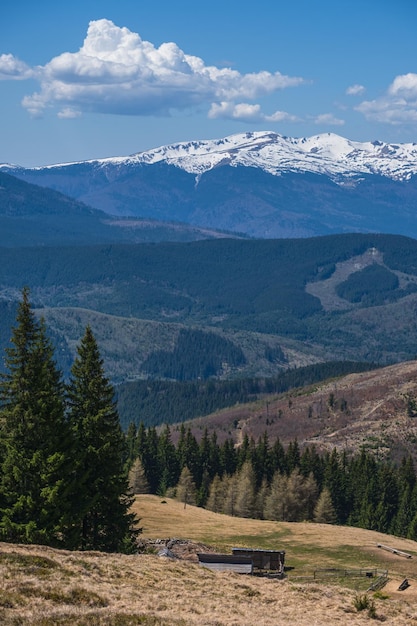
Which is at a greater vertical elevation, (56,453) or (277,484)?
(56,453)

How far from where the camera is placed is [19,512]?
48.3m

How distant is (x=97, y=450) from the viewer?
53.0 meters

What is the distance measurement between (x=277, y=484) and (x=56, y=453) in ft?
250

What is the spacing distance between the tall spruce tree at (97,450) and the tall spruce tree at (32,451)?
262 centimetres

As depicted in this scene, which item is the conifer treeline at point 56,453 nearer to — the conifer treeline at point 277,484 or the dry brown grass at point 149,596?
the dry brown grass at point 149,596

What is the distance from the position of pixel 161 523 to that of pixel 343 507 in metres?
38.6

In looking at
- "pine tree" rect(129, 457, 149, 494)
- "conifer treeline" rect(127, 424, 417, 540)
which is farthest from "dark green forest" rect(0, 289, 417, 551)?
"pine tree" rect(129, 457, 149, 494)

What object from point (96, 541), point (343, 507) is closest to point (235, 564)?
point (96, 541)

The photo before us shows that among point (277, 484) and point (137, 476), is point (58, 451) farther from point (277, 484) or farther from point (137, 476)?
point (137, 476)

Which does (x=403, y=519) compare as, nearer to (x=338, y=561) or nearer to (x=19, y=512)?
(x=338, y=561)

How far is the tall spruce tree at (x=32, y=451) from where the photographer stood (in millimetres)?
47781

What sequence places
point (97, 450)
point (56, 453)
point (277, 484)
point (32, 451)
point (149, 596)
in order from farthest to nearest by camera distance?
1. point (277, 484)
2. point (97, 450)
3. point (32, 451)
4. point (56, 453)
5. point (149, 596)

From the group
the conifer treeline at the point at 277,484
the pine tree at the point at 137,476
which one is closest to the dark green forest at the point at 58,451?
the conifer treeline at the point at 277,484

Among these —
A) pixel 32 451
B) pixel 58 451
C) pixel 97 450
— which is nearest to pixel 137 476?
pixel 97 450
